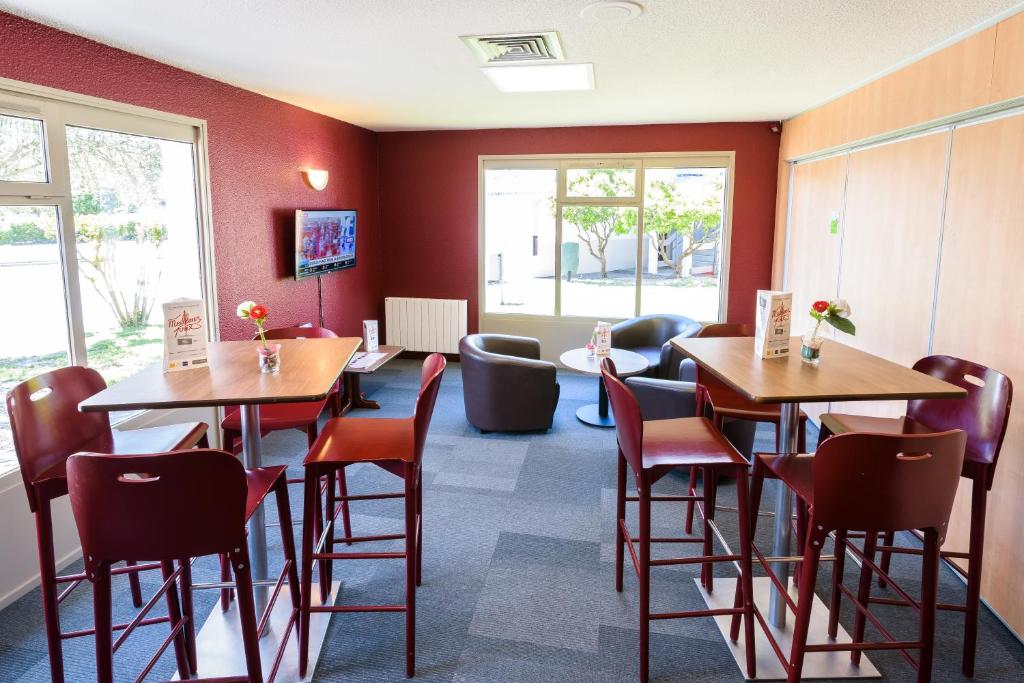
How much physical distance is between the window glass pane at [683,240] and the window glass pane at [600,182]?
16 centimetres

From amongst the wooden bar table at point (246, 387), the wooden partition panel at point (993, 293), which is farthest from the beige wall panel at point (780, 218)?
the wooden bar table at point (246, 387)

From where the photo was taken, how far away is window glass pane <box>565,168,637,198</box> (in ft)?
20.8

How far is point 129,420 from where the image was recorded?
136 inches

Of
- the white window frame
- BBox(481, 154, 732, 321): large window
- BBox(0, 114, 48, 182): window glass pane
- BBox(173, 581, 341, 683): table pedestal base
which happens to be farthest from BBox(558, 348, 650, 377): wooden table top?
BBox(0, 114, 48, 182): window glass pane

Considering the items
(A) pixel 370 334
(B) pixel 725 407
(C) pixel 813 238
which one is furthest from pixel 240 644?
(C) pixel 813 238

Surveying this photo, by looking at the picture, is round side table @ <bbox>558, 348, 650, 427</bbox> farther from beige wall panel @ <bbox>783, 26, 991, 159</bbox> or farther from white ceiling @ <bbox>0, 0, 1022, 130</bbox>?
beige wall panel @ <bbox>783, 26, 991, 159</bbox>

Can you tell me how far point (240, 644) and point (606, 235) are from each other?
16.5ft

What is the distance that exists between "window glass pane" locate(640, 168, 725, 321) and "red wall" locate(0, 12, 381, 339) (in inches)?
114

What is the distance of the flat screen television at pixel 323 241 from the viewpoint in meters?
5.02

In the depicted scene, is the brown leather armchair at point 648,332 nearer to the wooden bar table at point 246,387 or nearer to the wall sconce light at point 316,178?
the wall sconce light at point 316,178

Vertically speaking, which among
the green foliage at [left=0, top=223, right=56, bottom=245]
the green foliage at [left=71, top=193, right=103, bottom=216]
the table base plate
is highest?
the green foliage at [left=71, top=193, right=103, bottom=216]

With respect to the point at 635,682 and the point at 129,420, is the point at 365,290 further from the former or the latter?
the point at 635,682

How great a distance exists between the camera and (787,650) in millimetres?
2395

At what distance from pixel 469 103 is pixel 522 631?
386cm
